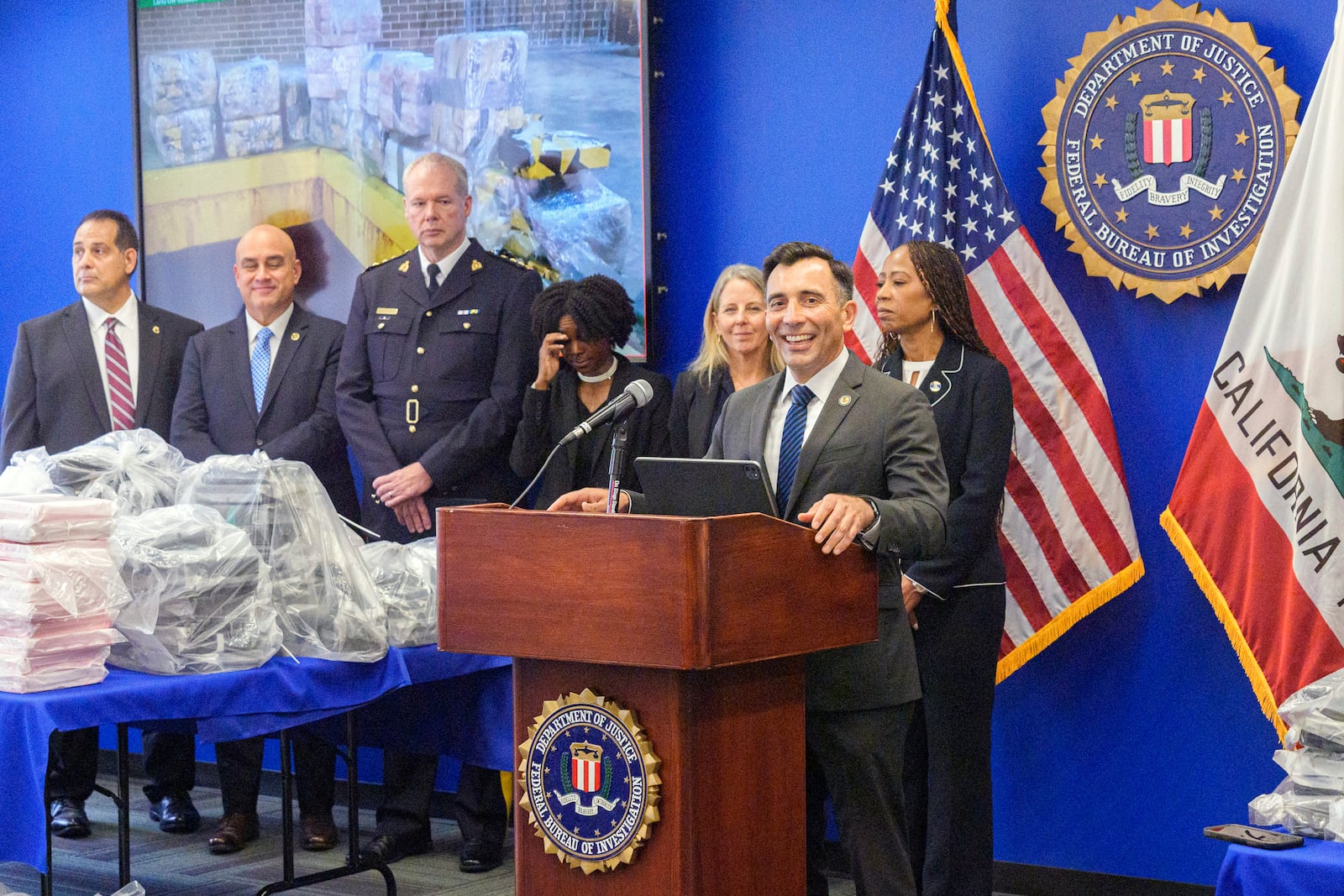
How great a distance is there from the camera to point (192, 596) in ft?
10.9

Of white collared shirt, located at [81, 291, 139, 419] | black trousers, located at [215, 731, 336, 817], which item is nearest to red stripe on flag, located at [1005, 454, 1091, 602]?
black trousers, located at [215, 731, 336, 817]

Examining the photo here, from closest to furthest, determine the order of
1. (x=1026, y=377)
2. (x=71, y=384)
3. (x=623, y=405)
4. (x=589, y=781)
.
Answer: (x=589, y=781) < (x=623, y=405) < (x=1026, y=377) < (x=71, y=384)

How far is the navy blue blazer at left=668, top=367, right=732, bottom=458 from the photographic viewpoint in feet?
13.9

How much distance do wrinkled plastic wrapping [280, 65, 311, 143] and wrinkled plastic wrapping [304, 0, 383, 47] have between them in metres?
0.13

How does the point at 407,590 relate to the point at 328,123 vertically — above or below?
below

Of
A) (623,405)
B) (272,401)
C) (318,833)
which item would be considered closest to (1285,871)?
(623,405)

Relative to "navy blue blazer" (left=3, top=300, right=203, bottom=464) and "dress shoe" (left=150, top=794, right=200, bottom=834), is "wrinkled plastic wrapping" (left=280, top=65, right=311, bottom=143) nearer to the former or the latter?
"navy blue blazer" (left=3, top=300, right=203, bottom=464)

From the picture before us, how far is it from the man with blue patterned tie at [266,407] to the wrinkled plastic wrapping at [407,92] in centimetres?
59

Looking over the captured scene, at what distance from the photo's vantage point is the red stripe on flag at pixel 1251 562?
3613 mm

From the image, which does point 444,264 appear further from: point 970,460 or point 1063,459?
point 1063,459

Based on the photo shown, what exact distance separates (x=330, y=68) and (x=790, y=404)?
3.02 meters

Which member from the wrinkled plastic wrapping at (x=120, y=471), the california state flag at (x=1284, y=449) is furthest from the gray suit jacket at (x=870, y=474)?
the wrinkled plastic wrapping at (x=120, y=471)

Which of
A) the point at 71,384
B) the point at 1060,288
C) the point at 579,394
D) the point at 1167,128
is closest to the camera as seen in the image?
the point at 1167,128

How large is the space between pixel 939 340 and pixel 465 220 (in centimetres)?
173
